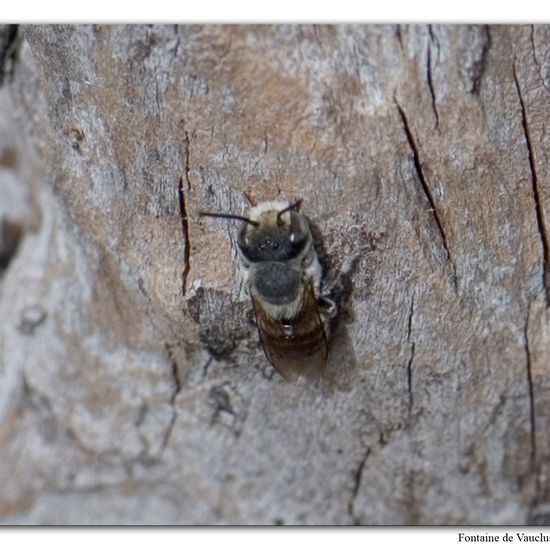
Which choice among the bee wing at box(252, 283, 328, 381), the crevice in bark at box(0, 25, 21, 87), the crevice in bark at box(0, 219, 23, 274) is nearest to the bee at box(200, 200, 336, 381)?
the bee wing at box(252, 283, 328, 381)

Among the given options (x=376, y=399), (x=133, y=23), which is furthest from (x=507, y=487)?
(x=133, y=23)

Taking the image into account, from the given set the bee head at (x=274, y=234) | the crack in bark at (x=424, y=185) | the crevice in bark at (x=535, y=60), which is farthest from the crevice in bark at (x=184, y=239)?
the crevice in bark at (x=535, y=60)

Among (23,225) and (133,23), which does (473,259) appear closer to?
(133,23)

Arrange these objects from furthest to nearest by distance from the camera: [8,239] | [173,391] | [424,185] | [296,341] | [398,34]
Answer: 1. [8,239]
2. [173,391]
3. [296,341]
4. [424,185]
5. [398,34]

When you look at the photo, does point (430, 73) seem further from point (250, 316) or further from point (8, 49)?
point (8, 49)

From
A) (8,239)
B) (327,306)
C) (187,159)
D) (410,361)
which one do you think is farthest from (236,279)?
(8,239)

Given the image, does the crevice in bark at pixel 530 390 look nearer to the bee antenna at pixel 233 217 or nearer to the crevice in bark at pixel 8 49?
the bee antenna at pixel 233 217
